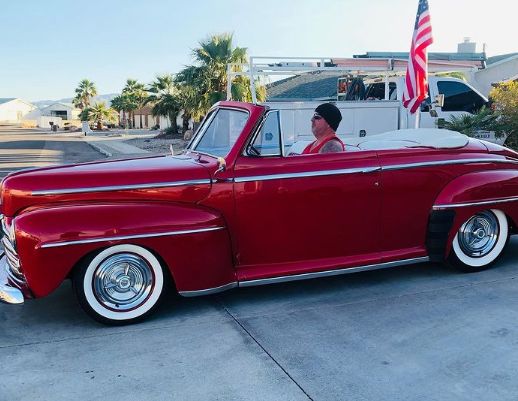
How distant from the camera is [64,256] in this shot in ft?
12.2

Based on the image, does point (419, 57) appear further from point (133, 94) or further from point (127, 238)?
point (133, 94)

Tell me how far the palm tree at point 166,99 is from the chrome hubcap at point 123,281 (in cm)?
3367

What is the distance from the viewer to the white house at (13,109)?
4699 inches

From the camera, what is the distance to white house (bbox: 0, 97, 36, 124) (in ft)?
392

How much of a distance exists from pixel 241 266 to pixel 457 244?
216 centimetres

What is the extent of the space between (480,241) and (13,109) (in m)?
135

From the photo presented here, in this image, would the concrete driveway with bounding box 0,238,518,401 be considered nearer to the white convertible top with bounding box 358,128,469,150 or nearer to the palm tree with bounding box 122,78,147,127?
the white convertible top with bounding box 358,128,469,150

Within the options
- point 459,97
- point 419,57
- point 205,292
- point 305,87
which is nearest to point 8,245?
point 205,292

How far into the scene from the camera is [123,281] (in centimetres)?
396

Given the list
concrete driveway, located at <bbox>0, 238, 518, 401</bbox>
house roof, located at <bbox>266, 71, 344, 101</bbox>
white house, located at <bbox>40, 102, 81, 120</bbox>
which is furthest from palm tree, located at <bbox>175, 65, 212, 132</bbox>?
white house, located at <bbox>40, 102, 81, 120</bbox>

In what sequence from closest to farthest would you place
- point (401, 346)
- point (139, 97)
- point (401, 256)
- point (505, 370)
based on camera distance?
point (505, 370)
point (401, 346)
point (401, 256)
point (139, 97)

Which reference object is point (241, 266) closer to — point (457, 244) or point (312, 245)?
point (312, 245)

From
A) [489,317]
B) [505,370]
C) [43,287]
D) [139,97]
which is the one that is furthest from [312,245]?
[139,97]

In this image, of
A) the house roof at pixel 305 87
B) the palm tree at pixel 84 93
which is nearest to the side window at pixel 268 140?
the house roof at pixel 305 87
